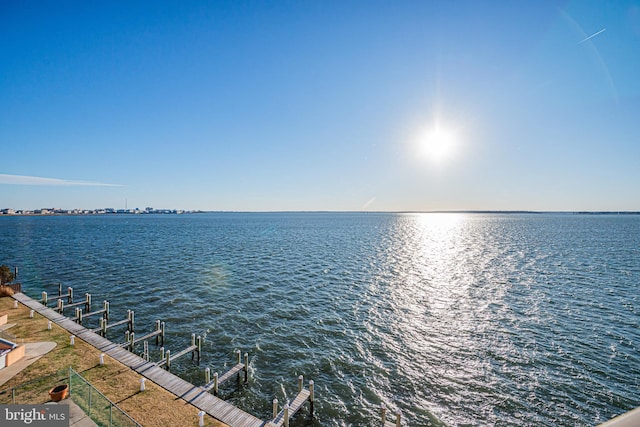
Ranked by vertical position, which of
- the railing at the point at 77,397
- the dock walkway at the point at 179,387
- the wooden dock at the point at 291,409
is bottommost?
the wooden dock at the point at 291,409

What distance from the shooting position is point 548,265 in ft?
196

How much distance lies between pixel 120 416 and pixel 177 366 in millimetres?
10948

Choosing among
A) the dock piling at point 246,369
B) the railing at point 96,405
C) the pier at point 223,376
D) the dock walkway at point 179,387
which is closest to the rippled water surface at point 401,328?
the dock piling at point 246,369

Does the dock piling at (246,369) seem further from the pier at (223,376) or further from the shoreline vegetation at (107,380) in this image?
the shoreline vegetation at (107,380)

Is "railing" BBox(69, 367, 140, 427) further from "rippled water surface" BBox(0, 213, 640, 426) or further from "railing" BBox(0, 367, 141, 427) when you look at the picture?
"rippled water surface" BBox(0, 213, 640, 426)

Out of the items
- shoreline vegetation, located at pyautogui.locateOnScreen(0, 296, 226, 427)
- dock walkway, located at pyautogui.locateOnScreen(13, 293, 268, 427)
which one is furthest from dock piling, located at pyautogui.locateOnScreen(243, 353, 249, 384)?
shoreline vegetation, located at pyautogui.locateOnScreen(0, 296, 226, 427)

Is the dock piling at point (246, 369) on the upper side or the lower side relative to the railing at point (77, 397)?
lower

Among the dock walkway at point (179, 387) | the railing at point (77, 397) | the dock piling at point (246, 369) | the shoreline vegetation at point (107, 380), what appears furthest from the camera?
the dock piling at point (246, 369)

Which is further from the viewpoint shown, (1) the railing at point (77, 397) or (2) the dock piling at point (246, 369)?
(2) the dock piling at point (246, 369)

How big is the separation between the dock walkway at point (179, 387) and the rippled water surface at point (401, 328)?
8.77 ft

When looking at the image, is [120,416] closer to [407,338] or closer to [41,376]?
[41,376]

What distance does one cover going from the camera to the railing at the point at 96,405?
1446cm

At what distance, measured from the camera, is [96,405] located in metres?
15.7

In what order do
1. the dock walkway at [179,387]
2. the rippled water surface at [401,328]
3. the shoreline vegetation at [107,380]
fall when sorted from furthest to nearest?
1. the rippled water surface at [401,328]
2. the dock walkway at [179,387]
3. the shoreline vegetation at [107,380]
